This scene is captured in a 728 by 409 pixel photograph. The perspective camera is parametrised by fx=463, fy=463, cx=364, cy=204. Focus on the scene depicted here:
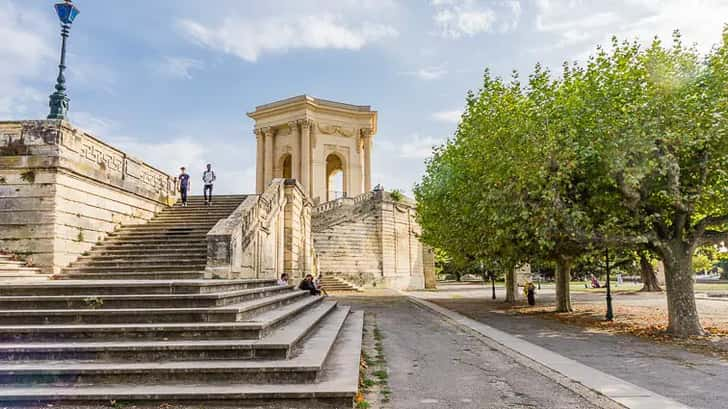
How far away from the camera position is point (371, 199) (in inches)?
1534

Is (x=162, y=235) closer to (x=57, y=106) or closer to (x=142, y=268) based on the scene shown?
(x=142, y=268)

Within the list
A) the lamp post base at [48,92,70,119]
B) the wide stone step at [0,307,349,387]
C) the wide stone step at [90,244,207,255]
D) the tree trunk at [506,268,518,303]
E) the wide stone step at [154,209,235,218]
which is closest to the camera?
the wide stone step at [0,307,349,387]

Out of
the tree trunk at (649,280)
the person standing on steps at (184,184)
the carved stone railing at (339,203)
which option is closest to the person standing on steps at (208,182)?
the person standing on steps at (184,184)

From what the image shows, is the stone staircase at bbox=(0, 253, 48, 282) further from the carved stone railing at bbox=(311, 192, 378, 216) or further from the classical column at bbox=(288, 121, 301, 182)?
the classical column at bbox=(288, 121, 301, 182)

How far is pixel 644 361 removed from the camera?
910 centimetres

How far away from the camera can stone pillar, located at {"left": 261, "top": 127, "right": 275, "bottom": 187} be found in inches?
1807

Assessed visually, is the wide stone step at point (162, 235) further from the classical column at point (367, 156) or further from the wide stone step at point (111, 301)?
the classical column at point (367, 156)

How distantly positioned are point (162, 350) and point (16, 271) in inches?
253

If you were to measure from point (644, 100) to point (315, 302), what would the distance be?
10543 mm

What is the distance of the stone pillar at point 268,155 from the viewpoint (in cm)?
4591

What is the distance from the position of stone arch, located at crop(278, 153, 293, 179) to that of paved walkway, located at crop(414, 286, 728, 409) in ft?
113

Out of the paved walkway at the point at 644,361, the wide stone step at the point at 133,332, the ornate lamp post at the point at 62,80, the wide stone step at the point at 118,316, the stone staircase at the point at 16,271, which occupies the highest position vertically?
the ornate lamp post at the point at 62,80

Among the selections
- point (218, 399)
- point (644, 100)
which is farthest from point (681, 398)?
point (644, 100)

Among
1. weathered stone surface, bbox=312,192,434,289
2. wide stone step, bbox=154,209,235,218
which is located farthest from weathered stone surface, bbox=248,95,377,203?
wide stone step, bbox=154,209,235,218
